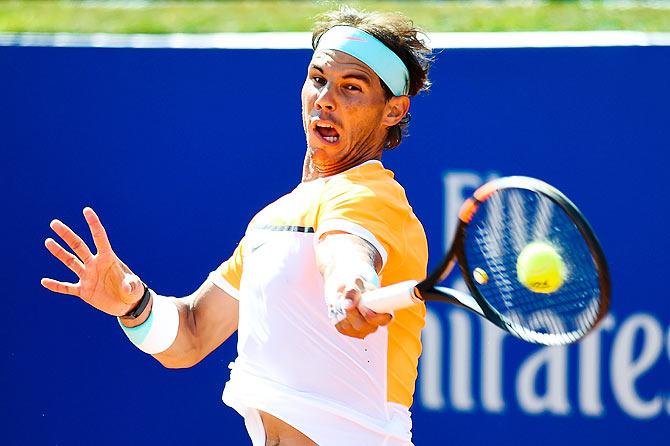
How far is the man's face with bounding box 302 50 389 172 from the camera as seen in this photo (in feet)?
10.0

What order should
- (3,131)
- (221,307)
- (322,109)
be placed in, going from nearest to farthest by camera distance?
(322,109), (221,307), (3,131)

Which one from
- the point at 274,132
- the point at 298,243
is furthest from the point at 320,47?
the point at 274,132

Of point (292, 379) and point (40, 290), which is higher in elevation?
point (40, 290)

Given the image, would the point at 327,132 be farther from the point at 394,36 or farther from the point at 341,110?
the point at 394,36

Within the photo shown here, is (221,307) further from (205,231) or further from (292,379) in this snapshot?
(205,231)

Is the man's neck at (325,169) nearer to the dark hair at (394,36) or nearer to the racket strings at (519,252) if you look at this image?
the dark hair at (394,36)

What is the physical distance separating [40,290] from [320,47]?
6.88 ft

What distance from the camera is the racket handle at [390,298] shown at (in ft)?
8.00

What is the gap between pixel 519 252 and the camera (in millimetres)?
2826

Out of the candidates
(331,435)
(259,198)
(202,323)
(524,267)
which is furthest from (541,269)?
(259,198)

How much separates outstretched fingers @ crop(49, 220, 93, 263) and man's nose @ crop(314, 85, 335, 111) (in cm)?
67

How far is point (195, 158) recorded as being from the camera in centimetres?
470

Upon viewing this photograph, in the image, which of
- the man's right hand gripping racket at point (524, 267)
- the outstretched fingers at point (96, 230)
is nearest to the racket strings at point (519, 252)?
the man's right hand gripping racket at point (524, 267)

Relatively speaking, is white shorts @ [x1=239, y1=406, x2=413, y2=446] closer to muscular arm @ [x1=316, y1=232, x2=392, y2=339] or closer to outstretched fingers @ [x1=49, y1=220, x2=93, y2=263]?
muscular arm @ [x1=316, y1=232, x2=392, y2=339]
